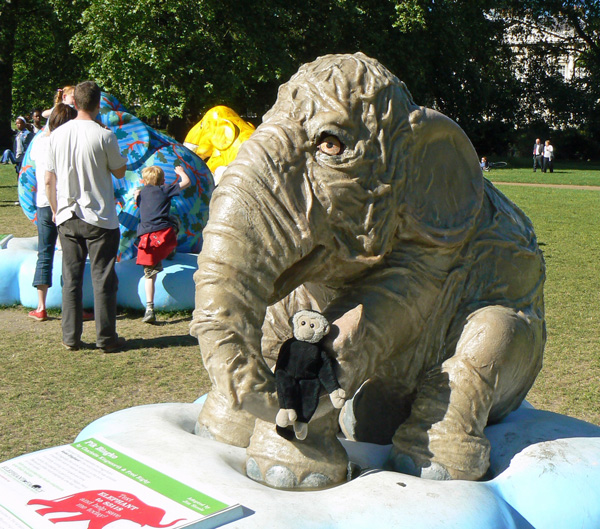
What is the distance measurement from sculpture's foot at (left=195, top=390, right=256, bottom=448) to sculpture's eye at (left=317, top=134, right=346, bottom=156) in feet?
2.94

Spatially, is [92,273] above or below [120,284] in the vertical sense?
above

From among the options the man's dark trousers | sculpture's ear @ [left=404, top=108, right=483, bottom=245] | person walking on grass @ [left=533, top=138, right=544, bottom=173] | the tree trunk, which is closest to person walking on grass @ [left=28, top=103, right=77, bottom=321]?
the man's dark trousers

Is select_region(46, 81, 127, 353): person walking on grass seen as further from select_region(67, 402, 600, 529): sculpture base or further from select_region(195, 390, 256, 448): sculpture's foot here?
select_region(195, 390, 256, 448): sculpture's foot

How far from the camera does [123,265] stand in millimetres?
6594

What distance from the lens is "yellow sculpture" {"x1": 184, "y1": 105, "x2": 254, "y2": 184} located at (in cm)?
1073

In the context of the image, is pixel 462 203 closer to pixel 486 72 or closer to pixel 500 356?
pixel 500 356

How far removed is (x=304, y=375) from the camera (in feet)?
6.40

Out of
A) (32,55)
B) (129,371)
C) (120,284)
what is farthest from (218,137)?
(32,55)

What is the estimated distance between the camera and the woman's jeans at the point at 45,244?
5988 mm

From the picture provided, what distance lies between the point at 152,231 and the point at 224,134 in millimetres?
4996

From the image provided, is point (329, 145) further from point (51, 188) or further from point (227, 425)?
point (51, 188)

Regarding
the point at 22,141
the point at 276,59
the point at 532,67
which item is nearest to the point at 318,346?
the point at 22,141

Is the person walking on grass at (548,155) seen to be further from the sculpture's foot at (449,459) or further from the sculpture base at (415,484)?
the sculpture's foot at (449,459)

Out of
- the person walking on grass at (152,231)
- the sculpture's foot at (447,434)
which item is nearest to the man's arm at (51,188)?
the person walking on grass at (152,231)
